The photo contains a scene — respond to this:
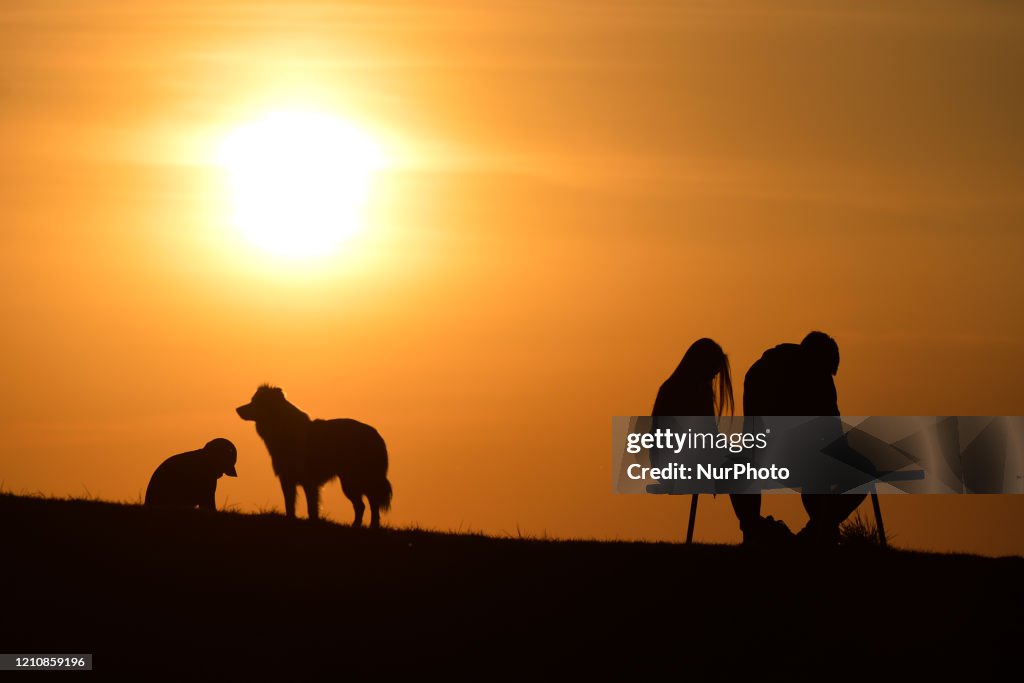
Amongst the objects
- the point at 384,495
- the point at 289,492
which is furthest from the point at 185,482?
the point at 384,495

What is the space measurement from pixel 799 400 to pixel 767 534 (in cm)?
160

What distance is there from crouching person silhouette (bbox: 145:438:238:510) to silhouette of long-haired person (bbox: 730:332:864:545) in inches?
311

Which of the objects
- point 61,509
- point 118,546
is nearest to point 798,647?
point 118,546

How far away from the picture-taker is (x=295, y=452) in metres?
22.2

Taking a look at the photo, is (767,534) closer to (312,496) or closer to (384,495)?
(384,495)

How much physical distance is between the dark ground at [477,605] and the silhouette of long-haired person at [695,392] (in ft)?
4.69

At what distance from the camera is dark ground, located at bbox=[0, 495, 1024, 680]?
52.5 feet

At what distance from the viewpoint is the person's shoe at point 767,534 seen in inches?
724

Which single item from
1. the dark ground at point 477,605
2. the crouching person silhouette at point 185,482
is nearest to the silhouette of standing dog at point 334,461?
the crouching person silhouette at point 185,482

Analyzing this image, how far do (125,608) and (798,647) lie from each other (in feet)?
22.9

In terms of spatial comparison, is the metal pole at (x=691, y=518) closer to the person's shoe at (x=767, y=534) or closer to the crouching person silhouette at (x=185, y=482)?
the person's shoe at (x=767, y=534)

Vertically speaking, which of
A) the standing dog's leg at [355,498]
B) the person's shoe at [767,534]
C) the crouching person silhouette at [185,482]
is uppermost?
the crouching person silhouette at [185,482]

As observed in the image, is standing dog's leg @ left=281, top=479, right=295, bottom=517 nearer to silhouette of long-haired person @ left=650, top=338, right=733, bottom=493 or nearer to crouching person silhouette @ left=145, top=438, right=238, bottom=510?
crouching person silhouette @ left=145, top=438, right=238, bottom=510

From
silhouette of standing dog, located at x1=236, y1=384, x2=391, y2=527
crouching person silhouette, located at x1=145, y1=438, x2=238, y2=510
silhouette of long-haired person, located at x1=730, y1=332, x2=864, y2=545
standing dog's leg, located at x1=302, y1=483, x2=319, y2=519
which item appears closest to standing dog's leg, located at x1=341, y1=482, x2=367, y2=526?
silhouette of standing dog, located at x1=236, y1=384, x2=391, y2=527
